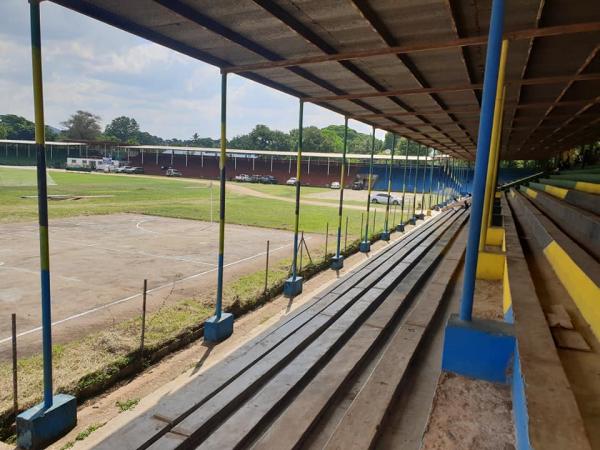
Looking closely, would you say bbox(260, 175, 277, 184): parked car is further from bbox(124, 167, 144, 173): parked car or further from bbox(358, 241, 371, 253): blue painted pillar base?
bbox(358, 241, 371, 253): blue painted pillar base

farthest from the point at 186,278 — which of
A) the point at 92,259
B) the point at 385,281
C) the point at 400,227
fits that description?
the point at 400,227

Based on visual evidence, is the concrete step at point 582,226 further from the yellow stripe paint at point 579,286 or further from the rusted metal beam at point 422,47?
the rusted metal beam at point 422,47

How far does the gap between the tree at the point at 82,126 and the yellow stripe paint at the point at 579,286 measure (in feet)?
470

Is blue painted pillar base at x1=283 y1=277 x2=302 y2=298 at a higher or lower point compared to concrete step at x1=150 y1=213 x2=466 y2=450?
lower

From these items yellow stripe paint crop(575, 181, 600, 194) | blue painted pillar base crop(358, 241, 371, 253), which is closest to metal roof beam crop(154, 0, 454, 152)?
yellow stripe paint crop(575, 181, 600, 194)

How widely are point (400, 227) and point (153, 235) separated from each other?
41.6 feet

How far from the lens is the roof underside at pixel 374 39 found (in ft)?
14.6

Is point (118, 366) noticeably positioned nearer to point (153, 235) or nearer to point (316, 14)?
point (316, 14)

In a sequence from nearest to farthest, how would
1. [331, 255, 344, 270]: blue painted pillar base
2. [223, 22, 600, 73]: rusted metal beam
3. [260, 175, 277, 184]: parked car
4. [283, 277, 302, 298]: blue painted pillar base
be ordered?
[223, 22, 600, 73]: rusted metal beam
[283, 277, 302, 298]: blue painted pillar base
[331, 255, 344, 270]: blue painted pillar base
[260, 175, 277, 184]: parked car

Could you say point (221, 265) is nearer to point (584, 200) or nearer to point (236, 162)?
point (584, 200)

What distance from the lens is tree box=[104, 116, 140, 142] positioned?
492 ft

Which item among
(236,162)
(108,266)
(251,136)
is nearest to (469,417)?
(108,266)

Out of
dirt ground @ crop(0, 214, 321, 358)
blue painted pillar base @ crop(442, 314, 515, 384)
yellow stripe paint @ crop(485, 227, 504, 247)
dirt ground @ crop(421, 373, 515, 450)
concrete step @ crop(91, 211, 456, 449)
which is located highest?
yellow stripe paint @ crop(485, 227, 504, 247)

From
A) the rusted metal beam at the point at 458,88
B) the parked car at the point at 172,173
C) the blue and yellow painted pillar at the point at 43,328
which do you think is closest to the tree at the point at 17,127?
the parked car at the point at 172,173
